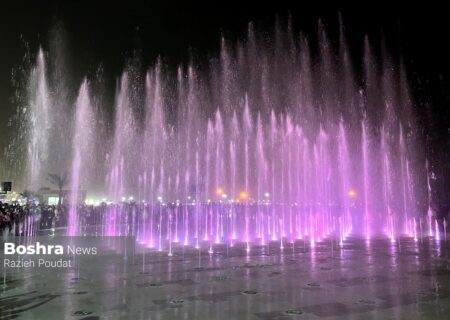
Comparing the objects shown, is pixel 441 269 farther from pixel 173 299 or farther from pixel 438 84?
pixel 438 84

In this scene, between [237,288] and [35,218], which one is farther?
[35,218]

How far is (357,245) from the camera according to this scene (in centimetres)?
1475

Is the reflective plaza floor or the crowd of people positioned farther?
the crowd of people

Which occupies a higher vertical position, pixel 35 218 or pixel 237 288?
pixel 35 218

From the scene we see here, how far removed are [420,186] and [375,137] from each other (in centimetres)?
636

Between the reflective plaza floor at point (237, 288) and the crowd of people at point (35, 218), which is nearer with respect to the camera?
the reflective plaza floor at point (237, 288)

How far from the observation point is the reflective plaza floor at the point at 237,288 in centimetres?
580

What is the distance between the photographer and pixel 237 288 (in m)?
7.35

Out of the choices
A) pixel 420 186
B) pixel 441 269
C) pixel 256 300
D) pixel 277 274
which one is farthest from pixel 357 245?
pixel 420 186

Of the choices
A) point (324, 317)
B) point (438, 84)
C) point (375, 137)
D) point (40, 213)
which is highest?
point (438, 84)

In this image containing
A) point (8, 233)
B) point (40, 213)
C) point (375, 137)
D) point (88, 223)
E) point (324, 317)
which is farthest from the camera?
point (375, 137)

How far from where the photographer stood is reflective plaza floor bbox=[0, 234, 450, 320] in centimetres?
580

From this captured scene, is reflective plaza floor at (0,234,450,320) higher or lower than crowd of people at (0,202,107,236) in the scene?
lower

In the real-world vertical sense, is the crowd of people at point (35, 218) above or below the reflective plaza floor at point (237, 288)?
above
